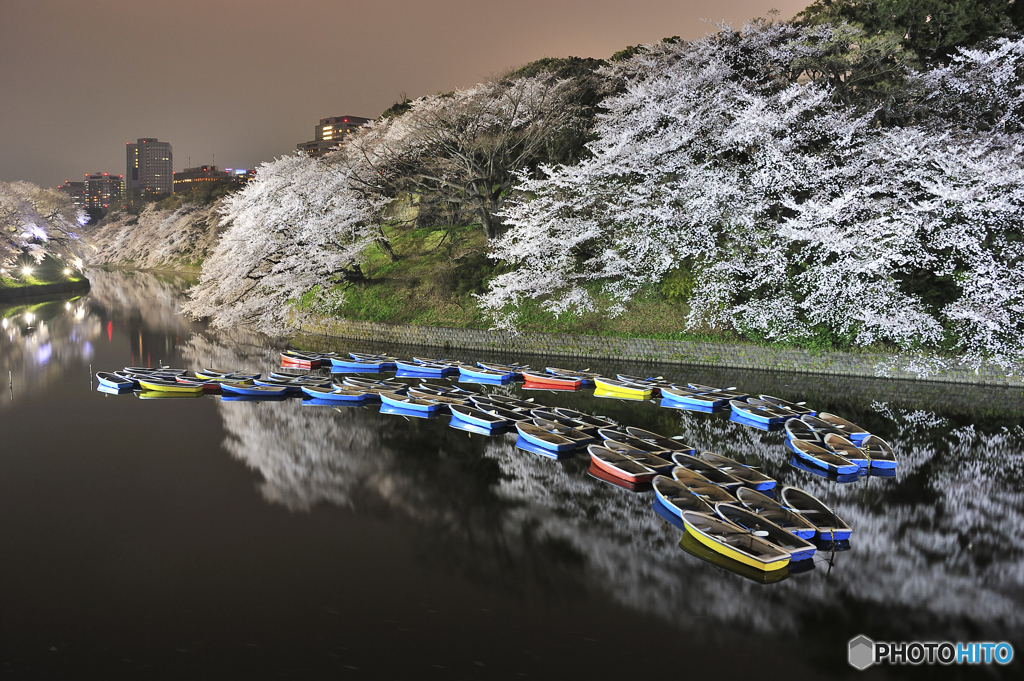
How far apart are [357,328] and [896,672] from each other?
25.1m

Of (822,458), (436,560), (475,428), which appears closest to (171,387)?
(475,428)

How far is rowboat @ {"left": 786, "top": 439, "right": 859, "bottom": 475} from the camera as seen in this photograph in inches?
477

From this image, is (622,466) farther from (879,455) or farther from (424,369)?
(424,369)

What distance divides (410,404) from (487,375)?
416cm

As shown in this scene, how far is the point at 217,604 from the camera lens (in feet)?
25.0

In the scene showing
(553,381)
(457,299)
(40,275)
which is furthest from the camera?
(40,275)

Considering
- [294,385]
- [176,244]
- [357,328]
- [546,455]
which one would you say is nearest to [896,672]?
[546,455]

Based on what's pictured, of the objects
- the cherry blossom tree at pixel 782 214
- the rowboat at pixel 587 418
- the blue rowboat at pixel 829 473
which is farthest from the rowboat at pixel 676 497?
the cherry blossom tree at pixel 782 214

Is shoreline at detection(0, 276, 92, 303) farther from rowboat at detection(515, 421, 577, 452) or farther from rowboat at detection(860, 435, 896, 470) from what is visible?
rowboat at detection(860, 435, 896, 470)

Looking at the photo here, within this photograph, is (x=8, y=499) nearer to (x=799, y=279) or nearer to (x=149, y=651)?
(x=149, y=651)

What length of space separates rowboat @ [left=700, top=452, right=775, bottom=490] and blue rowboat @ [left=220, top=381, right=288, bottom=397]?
1219 cm

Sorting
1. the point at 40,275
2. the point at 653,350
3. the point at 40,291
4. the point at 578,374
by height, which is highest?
the point at 40,275

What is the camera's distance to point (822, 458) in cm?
1241

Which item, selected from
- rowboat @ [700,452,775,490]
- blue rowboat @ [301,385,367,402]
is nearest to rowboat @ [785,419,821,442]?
rowboat @ [700,452,775,490]
